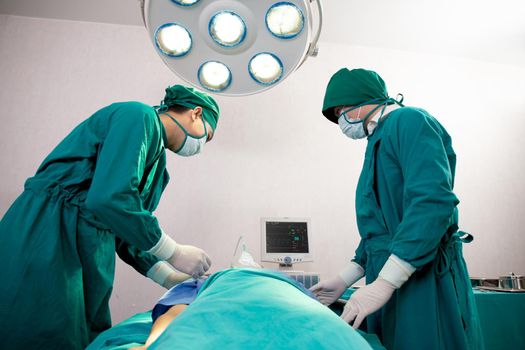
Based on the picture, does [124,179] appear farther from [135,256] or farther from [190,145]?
[135,256]

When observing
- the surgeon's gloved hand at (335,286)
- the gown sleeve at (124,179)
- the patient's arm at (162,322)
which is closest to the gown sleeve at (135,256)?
the gown sleeve at (124,179)

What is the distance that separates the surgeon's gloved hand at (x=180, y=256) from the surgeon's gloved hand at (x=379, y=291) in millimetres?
532

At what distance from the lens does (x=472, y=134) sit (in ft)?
10.1

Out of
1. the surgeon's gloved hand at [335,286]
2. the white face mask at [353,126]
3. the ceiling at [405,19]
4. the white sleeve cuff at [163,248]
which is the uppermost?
the ceiling at [405,19]

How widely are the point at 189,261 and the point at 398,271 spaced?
69cm

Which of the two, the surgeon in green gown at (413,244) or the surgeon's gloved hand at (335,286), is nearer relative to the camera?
the surgeon in green gown at (413,244)

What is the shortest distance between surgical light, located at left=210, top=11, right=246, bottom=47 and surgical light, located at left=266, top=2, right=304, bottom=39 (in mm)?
82

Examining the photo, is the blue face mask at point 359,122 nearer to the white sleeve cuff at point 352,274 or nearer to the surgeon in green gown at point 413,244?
the surgeon in green gown at point 413,244

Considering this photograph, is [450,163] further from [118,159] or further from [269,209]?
[269,209]

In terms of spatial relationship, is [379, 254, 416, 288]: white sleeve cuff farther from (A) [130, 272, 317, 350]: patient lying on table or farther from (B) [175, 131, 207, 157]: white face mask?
(B) [175, 131, 207, 157]: white face mask

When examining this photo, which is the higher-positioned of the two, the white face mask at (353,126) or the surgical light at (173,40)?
the surgical light at (173,40)

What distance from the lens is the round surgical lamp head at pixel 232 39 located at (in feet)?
3.24

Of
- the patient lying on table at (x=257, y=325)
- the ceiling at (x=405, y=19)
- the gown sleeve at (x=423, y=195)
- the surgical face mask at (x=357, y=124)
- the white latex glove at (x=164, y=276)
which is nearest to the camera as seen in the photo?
the patient lying on table at (x=257, y=325)

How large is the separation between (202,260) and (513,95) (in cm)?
331
